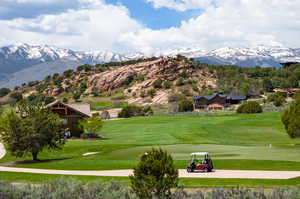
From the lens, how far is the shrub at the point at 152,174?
18375mm

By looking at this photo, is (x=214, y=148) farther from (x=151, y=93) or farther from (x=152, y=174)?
(x=151, y=93)

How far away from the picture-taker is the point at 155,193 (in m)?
18.8

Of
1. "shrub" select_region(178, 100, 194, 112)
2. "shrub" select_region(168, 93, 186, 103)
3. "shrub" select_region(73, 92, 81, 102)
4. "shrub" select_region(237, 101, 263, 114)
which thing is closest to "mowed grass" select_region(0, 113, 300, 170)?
"shrub" select_region(237, 101, 263, 114)

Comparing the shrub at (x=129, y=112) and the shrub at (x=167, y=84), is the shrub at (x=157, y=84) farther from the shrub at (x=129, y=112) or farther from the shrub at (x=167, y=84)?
the shrub at (x=129, y=112)

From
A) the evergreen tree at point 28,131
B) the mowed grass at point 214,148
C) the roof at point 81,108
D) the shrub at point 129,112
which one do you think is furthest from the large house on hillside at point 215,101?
the evergreen tree at point 28,131

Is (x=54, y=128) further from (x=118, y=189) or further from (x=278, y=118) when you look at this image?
(x=278, y=118)

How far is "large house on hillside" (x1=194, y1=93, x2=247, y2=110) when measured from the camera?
15950 cm

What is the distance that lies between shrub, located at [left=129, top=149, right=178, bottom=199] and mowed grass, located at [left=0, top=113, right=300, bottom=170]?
18226 mm

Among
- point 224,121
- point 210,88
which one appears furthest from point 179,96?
point 224,121

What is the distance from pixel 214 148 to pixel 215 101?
112 metres

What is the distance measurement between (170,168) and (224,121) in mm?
85172

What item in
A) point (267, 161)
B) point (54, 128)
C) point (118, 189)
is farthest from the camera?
point (54, 128)

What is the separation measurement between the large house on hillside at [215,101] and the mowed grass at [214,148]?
→ 51.4 m

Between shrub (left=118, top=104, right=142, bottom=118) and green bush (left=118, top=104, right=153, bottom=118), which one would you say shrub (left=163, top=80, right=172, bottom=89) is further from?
shrub (left=118, top=104, right=142, bottom=118)
